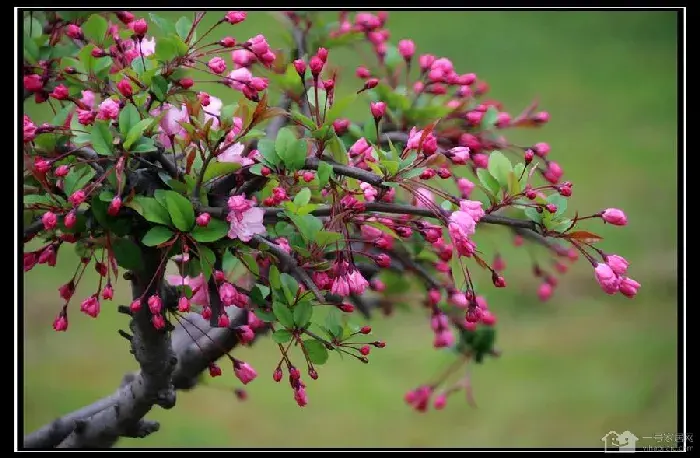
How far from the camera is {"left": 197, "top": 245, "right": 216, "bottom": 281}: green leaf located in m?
0.64

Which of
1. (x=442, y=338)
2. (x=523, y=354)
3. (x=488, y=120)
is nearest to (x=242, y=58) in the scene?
(x=488, y=120)

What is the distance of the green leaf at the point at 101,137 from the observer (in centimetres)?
62

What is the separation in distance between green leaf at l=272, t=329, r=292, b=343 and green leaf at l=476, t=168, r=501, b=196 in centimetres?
18

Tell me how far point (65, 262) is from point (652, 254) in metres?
1.72

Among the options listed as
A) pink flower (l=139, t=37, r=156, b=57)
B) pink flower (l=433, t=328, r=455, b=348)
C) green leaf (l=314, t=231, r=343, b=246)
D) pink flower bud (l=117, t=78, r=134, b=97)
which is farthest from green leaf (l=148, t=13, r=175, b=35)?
pink flower (l=433, t=328, r=455, b=348)

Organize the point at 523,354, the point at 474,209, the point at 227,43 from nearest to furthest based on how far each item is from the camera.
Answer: the point at 474,209 → the point at 227,43 → the point at 523,354

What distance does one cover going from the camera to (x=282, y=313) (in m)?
0.65

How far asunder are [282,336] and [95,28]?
304 millimetres

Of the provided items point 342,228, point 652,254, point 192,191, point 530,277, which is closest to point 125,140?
point 192,191

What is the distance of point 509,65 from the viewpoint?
11.4ft

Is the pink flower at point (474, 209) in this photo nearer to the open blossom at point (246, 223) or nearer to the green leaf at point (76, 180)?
the open blossom at point (246, 223)

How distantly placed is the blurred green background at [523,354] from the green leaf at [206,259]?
1.10m

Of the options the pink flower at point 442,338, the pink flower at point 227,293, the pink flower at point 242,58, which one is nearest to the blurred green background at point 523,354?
the pink flower at point 442,338

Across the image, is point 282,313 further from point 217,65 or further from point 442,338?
point 442,338
